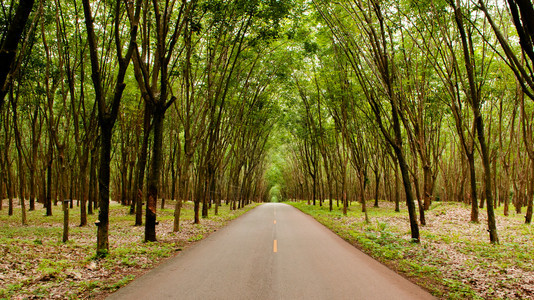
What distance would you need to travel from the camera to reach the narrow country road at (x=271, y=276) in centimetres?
532

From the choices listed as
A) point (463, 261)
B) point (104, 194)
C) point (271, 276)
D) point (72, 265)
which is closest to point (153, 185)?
point (104, 194)

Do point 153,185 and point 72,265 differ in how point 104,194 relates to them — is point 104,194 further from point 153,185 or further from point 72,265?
point 153,185

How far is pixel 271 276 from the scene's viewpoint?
637 centimetres

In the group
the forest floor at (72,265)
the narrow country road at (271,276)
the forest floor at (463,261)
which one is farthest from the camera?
the forest floor at (463,261)

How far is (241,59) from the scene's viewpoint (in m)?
18.4

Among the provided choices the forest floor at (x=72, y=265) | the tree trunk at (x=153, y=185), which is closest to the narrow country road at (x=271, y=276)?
the forest floor at (x=72, y=265)

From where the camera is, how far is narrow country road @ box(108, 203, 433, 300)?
5320mm

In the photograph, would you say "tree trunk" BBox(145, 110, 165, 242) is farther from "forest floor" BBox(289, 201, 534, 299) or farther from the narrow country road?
"forest floor" BBox(289, 201, 534, 299)

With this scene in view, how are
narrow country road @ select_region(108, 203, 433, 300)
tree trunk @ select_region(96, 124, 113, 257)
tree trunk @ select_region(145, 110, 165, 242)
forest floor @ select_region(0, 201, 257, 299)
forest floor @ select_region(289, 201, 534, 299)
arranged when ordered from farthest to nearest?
tree trunk @ select_region(145, 110, 165, 242), tree trunk @ select_region(96, 124, 113, 257), forest floor @ select_region(289, 201, 534, 299), forest floor @ select_region(0, 201, 257, 299), narrow country road @ select_region(108, 203, 433, 300)

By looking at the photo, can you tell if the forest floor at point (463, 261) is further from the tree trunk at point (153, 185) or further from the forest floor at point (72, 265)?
the tree trunk at point (153, 185)

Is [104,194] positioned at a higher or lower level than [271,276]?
higher

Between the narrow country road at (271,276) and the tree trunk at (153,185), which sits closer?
the narrow country road at (271,276)

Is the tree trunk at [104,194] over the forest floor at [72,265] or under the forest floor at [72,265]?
over

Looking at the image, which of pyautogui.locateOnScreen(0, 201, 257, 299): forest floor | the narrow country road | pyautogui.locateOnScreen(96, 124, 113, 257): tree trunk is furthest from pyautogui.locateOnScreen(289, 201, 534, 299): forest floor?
pyautogui.locateOnScreen(96, 124, 113, 257): tree trunk
